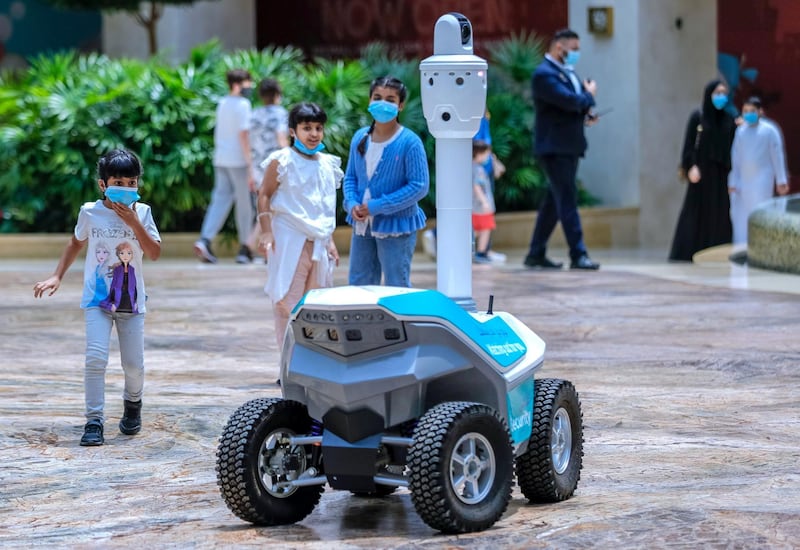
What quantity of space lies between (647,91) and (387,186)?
11.4 meters

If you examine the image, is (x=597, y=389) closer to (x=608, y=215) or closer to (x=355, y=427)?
(x=355, y=427)

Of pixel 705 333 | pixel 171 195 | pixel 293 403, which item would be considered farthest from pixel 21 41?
pixel 293 403

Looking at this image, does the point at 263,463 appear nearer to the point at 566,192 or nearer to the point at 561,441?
the point at 561,441

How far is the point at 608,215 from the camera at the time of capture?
1864 cm

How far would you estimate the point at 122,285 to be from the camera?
21.9 feet

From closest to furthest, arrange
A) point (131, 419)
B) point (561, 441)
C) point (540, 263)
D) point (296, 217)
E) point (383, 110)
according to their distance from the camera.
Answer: point (561, 441) < point (131, 419) < point (383, 110) < point (296, 217) < point (540, 263)

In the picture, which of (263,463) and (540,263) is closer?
(263,463)

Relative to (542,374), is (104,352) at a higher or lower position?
higher

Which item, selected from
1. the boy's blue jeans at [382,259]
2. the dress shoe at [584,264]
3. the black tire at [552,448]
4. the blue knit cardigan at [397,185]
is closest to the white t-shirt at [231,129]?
the dress shoe at [584,264]

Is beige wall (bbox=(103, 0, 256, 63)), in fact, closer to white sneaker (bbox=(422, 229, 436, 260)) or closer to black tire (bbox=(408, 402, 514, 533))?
white sneaker (bbox=(422, 229, 436, 260))

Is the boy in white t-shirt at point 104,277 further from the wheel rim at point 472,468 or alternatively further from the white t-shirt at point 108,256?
the wheel rim at point 472,468

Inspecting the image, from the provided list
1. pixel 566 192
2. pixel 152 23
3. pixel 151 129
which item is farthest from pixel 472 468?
pixel 152 23

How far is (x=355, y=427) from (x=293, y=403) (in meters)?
0.28

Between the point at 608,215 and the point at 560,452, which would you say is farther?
the point at 608,215
